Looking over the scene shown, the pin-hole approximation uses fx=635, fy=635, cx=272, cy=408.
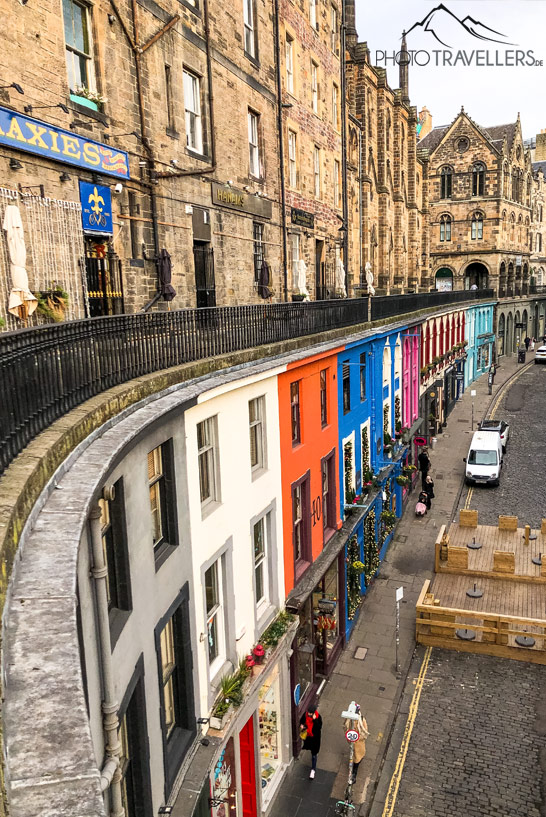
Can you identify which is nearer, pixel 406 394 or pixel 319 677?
pixel 319 677

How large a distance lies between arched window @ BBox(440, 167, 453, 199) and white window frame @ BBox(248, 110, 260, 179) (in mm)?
49448

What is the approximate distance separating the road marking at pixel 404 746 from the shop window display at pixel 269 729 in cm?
234

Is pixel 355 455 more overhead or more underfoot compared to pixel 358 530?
more overhead

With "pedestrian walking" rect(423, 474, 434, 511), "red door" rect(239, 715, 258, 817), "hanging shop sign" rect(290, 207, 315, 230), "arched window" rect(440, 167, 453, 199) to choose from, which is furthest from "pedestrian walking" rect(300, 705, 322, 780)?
"arched window" rect(440, 167, 453, 199)

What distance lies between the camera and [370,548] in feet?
67.9

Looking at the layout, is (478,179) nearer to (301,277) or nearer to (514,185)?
(514,185)

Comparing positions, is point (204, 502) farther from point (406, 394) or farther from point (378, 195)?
point (378, 195)

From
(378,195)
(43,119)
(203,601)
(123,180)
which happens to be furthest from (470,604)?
(378,195)

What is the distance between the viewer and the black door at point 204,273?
17.0 meters

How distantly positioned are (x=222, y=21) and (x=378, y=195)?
2340 cm

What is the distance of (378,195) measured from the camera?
38969 millimetres

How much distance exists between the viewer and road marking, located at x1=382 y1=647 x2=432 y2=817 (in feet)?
41.1

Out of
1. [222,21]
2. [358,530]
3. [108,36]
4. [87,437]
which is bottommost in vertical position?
[358,530]

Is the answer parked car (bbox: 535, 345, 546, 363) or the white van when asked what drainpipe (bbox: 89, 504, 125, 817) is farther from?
parked car (bbox: 535, 345, 546, 363)
